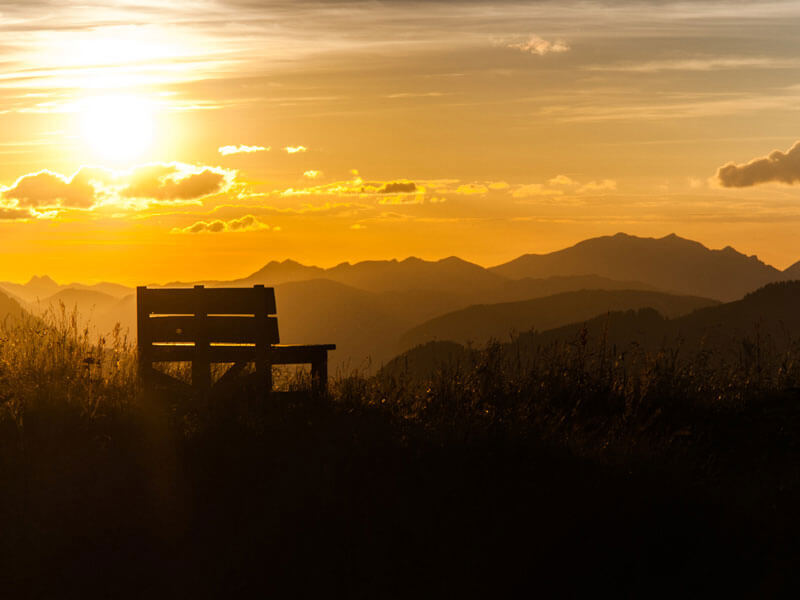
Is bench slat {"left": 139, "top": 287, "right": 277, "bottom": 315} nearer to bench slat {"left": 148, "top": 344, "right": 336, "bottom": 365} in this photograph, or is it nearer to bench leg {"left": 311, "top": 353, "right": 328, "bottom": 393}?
bench slat {"left": 148, "top": 344, "right": 336, "bottom": 365}

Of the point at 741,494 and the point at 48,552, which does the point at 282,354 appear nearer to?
the point at 48,552

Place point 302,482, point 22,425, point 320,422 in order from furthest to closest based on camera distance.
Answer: point 320,422, point 22,425, point 302,482

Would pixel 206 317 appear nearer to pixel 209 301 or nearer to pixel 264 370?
pixel 209 301

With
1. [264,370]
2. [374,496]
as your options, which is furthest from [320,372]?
[374,496]

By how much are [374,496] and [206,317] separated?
5.13 metres

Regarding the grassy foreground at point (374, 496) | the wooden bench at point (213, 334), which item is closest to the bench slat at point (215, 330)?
the wooden bench at point (213, 334)

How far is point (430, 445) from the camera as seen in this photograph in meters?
7.84

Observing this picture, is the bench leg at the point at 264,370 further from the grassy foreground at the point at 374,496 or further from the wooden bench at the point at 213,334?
the grassy foreground at the point at 374,496

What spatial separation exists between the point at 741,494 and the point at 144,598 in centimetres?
505

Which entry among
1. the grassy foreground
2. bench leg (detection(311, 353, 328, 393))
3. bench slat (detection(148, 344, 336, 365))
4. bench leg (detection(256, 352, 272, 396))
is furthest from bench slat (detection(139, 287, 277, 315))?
the grassy foreground

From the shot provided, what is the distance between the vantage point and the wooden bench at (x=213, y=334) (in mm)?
11016

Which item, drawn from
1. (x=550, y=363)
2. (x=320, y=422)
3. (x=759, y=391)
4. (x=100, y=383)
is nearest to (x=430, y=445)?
(x=320, y=422)

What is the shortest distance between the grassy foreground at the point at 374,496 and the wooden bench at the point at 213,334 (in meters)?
1.48

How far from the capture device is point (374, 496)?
279 inches
